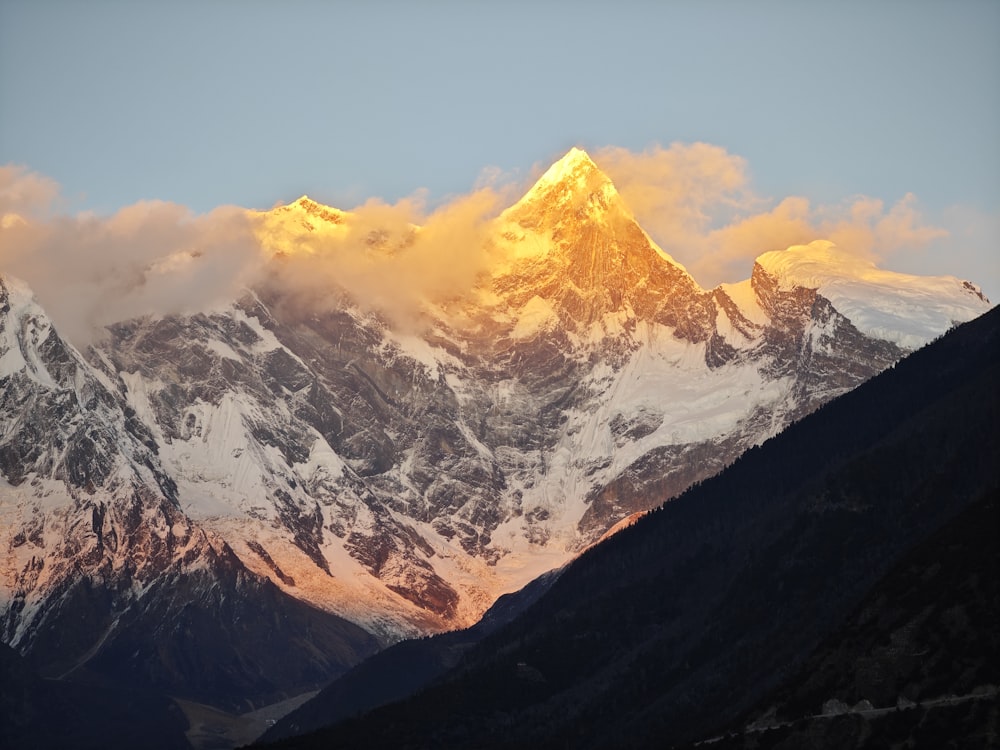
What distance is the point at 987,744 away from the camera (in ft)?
643
